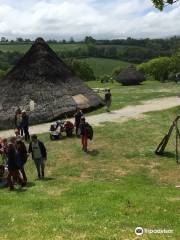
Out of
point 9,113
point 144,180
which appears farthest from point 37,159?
point 9,113

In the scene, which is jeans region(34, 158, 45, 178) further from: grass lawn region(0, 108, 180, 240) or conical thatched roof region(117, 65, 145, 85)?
conical thatched roof region(117, 65, 145, 85)

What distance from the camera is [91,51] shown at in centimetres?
16062

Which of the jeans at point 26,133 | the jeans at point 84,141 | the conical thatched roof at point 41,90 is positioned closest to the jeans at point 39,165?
the jeans at point 84,141

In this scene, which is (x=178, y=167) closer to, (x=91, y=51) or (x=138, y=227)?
Answer: (x=138, y=227)

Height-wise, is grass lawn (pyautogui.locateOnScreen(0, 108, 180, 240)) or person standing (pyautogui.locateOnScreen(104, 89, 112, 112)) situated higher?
person standing (pyautogui.locateOnScreen(104, 89, 112, 112))

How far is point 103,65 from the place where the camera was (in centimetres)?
14750

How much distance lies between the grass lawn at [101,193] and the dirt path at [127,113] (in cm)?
344

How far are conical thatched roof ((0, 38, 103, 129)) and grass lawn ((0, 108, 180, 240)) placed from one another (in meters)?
6.45

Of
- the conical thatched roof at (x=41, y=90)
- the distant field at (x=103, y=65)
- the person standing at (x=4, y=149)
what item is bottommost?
the distant field at (x=103, y=65)

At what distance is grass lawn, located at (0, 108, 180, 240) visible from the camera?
1316 cm

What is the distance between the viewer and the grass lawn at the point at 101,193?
518 inches

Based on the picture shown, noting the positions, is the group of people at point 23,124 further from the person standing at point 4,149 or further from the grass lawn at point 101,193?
the person standing at point 4,149

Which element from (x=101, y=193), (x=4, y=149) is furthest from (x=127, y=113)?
(x=101, y=193)

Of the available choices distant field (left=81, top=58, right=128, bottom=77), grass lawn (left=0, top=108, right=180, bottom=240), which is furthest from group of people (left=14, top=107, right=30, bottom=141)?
distant field (left=81, top=58, right=128, bottom=77)
